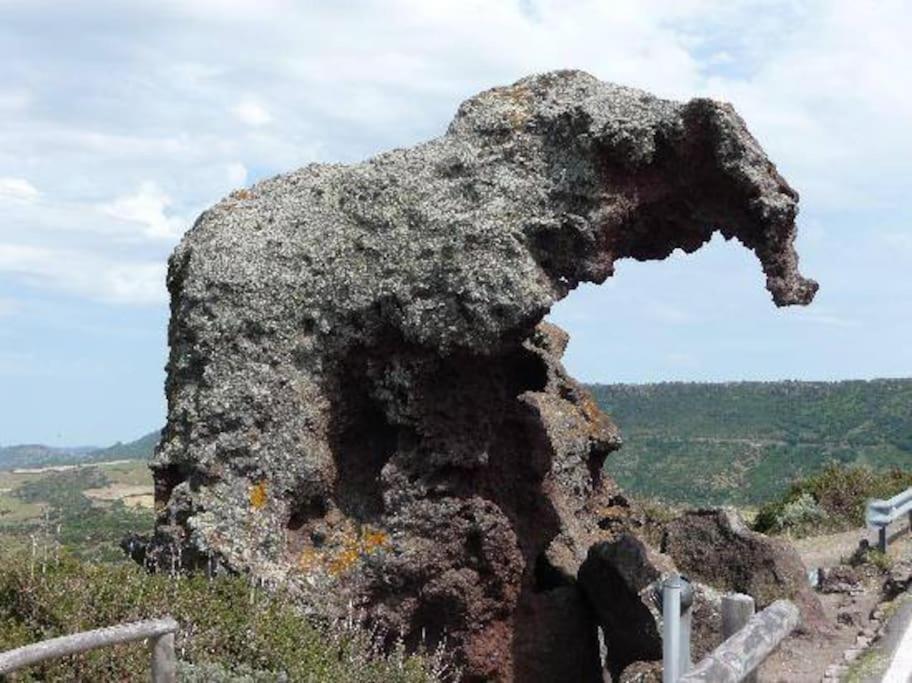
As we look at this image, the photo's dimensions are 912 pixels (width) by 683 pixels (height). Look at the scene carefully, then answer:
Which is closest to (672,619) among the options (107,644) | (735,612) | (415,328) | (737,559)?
(735,612)

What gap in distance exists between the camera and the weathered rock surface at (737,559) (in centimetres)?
1526

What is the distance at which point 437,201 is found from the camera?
12297 millimetres

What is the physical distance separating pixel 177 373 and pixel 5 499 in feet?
351

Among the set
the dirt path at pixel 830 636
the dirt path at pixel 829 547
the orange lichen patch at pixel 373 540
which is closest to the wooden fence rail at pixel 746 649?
the dirt path at pixel 830 636

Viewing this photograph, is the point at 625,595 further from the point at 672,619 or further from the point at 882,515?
the point at 882,515

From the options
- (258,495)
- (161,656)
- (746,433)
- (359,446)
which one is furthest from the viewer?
(746,433)

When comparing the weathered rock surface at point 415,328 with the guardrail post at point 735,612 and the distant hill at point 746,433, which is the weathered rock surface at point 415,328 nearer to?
the guardrail post at point 735,612

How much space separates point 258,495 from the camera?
38.7ft

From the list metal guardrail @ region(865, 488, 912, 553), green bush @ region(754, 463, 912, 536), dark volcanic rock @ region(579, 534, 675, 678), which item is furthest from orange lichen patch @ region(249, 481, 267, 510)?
green bush @ region(754, 463, 912, 536)

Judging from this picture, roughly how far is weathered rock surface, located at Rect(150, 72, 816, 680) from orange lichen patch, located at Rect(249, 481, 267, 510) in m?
0.02

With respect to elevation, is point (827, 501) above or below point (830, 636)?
above

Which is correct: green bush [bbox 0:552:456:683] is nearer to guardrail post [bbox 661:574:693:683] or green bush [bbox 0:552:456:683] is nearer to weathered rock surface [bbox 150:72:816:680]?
weathered rock surface [bbox 150:72:816:680]

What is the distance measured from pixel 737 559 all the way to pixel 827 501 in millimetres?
13963

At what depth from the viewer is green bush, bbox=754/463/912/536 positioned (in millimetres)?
26828
